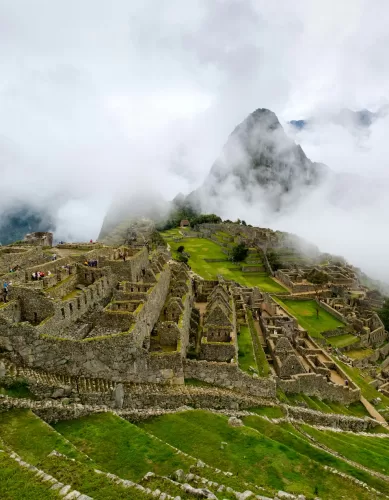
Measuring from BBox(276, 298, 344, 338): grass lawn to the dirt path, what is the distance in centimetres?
1519

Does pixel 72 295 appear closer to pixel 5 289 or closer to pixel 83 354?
pixel 5 289

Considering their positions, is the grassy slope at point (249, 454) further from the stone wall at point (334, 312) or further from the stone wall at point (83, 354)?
the stone wall at point (334, 312)

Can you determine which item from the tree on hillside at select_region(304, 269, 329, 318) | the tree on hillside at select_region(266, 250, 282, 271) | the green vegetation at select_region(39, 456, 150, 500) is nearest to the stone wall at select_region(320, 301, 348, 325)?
the tree on hillside at select_region(304, 269, 329, 318)

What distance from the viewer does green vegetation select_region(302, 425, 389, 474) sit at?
21.1 meters

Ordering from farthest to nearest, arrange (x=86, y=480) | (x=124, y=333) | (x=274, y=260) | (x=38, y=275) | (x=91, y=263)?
(x=274, y=260)
(x=91, y=263)
(x=38, y=275)
(x=124, y=333)
(x=86, y=480)

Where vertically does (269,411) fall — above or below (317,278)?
below

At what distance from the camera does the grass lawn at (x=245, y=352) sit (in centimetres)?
2922

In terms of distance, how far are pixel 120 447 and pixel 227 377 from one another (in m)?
11.2

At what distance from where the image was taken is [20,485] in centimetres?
1082

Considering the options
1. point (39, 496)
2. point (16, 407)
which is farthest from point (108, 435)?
point (39, 496)

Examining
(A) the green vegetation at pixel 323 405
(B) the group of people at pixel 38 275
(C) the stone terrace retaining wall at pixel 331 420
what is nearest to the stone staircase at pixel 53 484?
(B) the group of people at pixel 38 275

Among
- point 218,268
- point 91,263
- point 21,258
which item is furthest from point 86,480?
point 218,268

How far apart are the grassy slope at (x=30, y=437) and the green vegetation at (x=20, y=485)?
4.65 feet

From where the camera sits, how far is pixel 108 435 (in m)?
16.1
